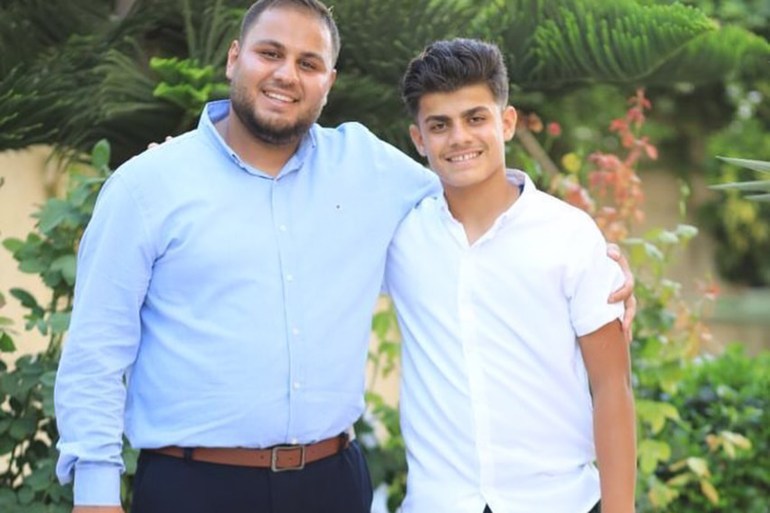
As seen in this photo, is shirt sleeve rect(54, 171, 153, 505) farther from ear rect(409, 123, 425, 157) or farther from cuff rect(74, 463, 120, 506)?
ear rect(409, 123, 425, 157)

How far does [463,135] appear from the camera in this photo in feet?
9.28

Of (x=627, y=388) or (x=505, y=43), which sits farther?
(x=505, y=43)

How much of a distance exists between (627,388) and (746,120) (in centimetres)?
844

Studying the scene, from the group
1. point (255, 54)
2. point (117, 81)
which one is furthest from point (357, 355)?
point (117, 81)

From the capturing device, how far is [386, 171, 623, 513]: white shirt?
2.74 m

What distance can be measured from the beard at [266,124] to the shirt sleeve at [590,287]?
59 cm

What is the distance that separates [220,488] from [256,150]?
2.20ft

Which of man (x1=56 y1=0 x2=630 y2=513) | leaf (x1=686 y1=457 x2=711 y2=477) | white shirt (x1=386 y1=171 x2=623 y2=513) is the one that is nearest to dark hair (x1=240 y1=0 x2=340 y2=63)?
man (x1=56 y1=0 x2=630 y2=513)

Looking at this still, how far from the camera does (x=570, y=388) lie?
2.78 metres

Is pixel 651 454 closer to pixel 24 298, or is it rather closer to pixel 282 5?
pixel 24 298

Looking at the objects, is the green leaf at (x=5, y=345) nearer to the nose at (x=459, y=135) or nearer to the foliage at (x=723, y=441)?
the nose at (x=459, y=135)

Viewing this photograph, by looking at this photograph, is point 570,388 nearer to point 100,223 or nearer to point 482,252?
point 482,252

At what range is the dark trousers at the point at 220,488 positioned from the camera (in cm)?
280

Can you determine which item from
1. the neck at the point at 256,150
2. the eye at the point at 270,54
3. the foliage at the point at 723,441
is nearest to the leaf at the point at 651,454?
the foliage at the point at 723,441
